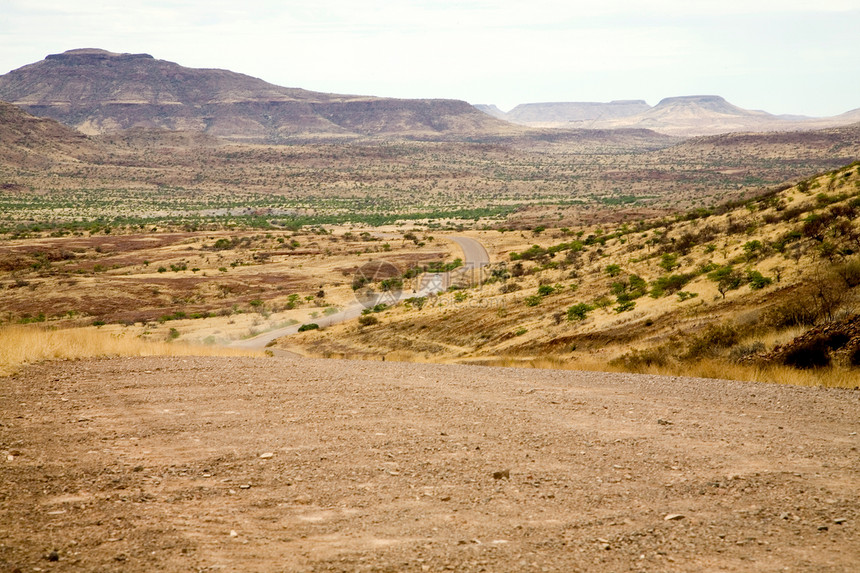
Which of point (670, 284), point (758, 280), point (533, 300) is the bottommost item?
point (533, 300)

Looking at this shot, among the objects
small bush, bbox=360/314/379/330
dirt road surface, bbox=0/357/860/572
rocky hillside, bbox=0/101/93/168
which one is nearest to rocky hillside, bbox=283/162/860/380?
small bush, bbox=360/314/379/330

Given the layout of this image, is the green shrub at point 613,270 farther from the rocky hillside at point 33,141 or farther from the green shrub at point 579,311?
the rocky hillside at point 33,141

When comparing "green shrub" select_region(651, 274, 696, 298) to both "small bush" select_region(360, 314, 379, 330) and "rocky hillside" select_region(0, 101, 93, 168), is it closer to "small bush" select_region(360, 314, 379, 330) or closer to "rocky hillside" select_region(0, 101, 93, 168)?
"small bush" select_region(360, 314, 379, 330)

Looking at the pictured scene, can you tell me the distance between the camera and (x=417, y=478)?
21.9ft

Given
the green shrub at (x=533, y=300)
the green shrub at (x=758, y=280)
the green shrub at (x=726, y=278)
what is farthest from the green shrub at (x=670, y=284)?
the green shrub at (x=533, y=300)

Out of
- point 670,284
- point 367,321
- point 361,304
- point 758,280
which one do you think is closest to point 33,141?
point 361,304

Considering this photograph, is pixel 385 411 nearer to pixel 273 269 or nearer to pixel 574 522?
pixel 574 522

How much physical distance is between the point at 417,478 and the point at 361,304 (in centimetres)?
3949

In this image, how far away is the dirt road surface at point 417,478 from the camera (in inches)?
202

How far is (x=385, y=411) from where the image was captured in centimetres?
927

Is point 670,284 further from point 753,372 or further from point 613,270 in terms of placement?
point 753,372

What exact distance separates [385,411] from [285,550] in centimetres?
415

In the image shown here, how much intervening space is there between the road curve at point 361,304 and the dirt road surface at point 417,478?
23.7 meters

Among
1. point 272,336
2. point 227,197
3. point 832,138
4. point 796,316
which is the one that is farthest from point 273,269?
point 832,138
